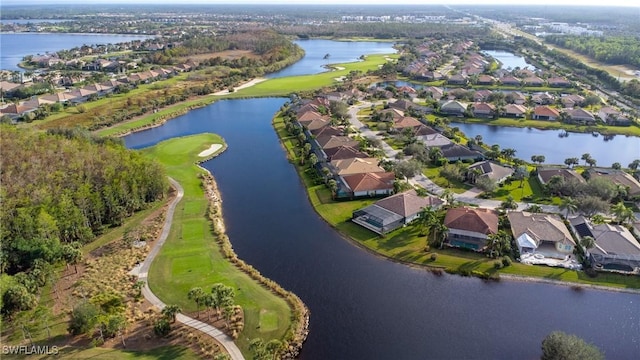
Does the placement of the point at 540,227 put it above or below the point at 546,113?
below

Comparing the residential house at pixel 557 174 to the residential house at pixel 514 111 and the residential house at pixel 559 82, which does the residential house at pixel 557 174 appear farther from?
the residential house at pixel 559 82

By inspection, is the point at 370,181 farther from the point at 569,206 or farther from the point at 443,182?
the point at 569,206

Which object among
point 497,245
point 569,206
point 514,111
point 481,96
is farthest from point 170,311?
point 481,96

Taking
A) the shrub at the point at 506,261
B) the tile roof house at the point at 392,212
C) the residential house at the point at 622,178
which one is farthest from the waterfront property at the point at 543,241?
the residential house at the point at 622,178

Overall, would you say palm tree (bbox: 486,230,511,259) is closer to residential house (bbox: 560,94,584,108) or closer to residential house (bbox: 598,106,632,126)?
residential house (bbox: 598,106,632,126)

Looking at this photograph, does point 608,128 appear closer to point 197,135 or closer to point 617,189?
point 617,189

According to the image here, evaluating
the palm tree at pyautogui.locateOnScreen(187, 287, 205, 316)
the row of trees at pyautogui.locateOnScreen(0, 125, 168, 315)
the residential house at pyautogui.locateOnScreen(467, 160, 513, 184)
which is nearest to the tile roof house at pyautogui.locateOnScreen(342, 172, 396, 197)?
the residential house at pyautogui.locateOnScreen(467, 160, 513, 184)
